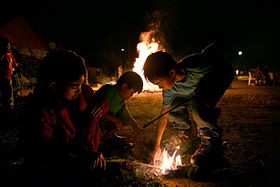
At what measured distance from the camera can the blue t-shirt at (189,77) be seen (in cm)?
280

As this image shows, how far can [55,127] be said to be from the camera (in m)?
2.07

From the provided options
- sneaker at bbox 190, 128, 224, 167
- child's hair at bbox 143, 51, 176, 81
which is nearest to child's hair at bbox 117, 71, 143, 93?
child's hair at bbox 143, 51, 176, 81

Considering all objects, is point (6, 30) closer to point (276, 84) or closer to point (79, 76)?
point (79, 76)

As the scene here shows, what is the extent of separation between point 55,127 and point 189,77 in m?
2.10

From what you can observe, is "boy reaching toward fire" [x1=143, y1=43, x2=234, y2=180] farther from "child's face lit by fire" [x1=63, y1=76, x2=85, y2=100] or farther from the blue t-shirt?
"child's face lit by fire" [x1=63, y1=76, x2=85, y2=100]

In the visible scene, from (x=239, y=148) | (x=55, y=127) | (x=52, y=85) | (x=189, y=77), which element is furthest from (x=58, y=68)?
(x=239, y=148)

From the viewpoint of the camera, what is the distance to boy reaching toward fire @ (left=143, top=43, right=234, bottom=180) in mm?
2494

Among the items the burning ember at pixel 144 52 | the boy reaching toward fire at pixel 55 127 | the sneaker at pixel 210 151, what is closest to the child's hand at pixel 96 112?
the boy reaching toward fire at pixel 55 127

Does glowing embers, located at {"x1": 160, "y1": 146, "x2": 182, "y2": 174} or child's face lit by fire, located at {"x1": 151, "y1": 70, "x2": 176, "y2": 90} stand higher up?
child's face lit by fire, located at {"x1": 151, "y1": 70, "x2": 176, "y2": 90}

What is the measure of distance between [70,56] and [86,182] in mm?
1480

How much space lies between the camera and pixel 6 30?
17234 mm

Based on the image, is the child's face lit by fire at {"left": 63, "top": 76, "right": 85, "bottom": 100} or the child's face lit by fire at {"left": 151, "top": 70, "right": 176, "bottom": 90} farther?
the child's face lit by fire at {"left": 151, "top": 70, "right": 176, "bottom": 90}

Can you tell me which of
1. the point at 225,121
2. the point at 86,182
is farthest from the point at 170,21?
the point at 86,182

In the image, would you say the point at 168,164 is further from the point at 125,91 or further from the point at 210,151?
the point at 125,91
